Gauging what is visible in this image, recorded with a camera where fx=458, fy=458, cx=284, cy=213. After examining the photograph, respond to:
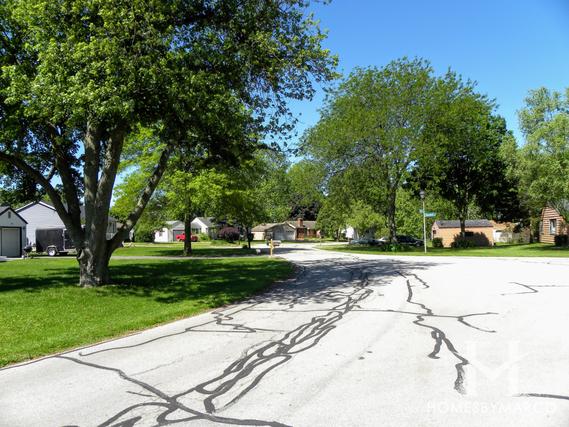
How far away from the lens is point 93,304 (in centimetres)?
1118

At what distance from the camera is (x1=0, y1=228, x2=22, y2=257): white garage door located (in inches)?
1356

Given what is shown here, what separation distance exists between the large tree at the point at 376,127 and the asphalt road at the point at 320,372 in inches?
1071

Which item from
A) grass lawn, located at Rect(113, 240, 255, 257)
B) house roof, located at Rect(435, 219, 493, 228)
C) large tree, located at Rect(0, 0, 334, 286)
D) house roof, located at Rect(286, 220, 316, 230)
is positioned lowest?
grass lawn, located at Rect(113, 240, 255, 257)

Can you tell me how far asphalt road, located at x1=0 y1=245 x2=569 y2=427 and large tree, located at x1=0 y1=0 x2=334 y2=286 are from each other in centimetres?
522

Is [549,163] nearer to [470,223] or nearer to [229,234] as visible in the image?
[470,223]

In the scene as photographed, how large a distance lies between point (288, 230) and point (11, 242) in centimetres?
6538

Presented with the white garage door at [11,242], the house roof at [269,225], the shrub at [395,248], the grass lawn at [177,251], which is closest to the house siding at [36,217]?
the grass lawn at [177,251]

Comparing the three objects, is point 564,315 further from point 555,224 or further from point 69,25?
point 555,224

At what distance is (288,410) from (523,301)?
7.99 metres

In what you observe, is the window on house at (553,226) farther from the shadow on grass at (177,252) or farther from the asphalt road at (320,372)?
the asphalt road at (320,372)

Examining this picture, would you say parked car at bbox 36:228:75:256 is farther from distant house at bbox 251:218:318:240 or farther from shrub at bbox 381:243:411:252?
distant house at bbox 251:218:318:240

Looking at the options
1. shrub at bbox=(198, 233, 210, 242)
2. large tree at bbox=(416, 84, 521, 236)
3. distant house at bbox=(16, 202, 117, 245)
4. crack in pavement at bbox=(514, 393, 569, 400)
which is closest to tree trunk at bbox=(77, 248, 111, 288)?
crack in pavement at bbox=(514, 393, 569, 400)

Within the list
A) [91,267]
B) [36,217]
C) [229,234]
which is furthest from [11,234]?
[229,234]

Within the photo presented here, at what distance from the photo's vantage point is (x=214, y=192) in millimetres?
33000
